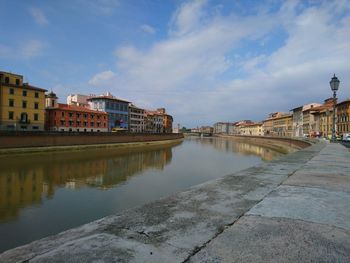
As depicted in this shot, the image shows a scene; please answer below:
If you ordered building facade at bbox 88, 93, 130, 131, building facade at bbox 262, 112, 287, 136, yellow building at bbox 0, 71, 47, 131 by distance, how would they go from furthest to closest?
1. building facade at bbox 262, 112, 287, 136
2. building facade at bbox 88, 93, 130, 131
3. yellow building at bbox 0, 71, 47, 131

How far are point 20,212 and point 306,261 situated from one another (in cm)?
1192

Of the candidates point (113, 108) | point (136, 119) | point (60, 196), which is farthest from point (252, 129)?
point (60, 196)

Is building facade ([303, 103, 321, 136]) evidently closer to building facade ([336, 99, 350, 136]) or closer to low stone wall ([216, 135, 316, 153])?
low stone wall ([216, 135, 316, 153])

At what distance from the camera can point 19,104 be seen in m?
50.5

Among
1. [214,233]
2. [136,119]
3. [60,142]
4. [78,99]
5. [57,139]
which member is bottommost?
[60,142]

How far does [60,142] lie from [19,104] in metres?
14.8

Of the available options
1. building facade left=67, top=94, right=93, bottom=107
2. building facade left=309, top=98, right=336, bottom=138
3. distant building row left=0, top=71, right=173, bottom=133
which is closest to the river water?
distant building row left=0, top=71, right=173, bottom=133

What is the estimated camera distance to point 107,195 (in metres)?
14.6

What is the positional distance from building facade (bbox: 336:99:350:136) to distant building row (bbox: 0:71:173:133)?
188 feet

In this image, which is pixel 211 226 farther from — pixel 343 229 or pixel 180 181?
pixel 180 181

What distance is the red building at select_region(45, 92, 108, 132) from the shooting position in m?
59.9

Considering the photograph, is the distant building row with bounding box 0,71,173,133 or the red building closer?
the distant building row with bounding box 0,71,173,133

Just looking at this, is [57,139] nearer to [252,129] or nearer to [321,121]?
[321,121]

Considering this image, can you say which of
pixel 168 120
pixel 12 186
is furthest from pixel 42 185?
pixel 168 120
